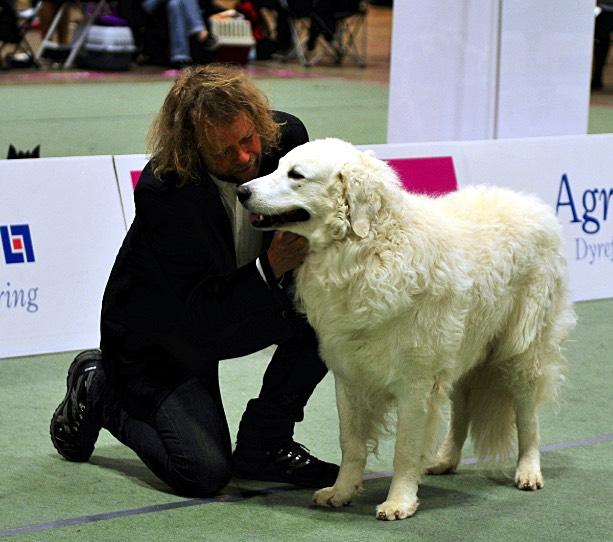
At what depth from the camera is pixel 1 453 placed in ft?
12.4

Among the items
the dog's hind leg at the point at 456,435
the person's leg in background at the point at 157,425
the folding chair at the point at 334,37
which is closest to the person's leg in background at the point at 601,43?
the folding chair at the point at 334,37

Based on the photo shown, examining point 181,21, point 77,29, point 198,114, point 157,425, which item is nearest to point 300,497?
point 157,425

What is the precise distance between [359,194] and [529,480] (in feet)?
3.89

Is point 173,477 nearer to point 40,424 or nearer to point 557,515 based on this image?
point 40,424

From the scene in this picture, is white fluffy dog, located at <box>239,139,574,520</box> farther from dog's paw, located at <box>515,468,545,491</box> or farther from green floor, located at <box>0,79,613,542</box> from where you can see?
green floor, located at <box>0,79,613,542</box>

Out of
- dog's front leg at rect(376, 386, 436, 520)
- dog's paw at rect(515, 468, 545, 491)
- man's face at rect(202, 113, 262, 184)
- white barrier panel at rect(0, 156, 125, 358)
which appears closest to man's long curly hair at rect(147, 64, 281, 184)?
man's face at rect(202, 113, 262, 184)

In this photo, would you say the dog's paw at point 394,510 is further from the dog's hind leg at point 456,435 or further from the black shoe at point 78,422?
the black shoe at point 78,422

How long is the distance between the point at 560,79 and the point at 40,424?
3986 mm

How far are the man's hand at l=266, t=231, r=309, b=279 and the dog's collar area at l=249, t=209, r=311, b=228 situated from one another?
0.10 meters

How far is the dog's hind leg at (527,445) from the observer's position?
11.6ft

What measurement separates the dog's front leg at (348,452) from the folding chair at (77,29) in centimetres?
940

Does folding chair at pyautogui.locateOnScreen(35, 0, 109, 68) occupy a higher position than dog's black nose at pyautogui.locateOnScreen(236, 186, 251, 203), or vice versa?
dog's black nose at pyautogui.locateOnScreen(236, 186, 251, 203)

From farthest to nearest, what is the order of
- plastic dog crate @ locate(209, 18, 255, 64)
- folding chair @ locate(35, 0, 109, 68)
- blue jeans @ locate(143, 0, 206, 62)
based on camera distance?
plastic dog crate @ locate(209, 18, 255, 64), folding chair @ locate(35, 0, 109, 68), blue jeans @ locate(143, 0, 206, 62)

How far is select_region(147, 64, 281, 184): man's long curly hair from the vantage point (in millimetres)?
3287
